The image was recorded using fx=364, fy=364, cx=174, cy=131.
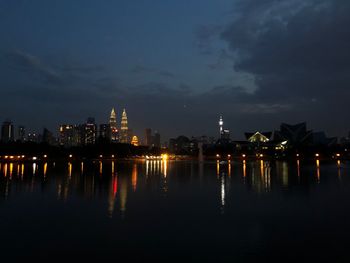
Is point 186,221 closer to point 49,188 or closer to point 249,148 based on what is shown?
point 49,188

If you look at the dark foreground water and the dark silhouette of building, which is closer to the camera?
the dark foreground water

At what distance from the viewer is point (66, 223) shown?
14633 millimetres

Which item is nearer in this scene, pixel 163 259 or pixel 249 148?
pixel 163 259

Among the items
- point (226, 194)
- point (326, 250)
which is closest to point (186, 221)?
point (326, 250)

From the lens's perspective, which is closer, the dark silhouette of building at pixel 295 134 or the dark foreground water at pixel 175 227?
the dark foreground water at pixel 175 227

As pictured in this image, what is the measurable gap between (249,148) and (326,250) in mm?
155137

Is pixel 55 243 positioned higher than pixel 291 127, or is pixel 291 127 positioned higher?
pixel 291 127

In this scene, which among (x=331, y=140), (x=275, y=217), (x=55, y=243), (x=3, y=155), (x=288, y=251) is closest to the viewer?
(x=288, y=251)

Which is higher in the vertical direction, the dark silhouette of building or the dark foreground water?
the dark silhouette of building

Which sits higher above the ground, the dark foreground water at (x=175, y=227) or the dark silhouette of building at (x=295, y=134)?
the dark silhouette of building at (x=295, y=134)

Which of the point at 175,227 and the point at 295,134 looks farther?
the point at 295,134

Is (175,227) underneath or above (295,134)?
underneath

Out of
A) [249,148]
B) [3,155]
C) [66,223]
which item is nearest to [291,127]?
[249,148]

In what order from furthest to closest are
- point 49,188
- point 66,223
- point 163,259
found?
point 49,188 < point 66,223 < point 163,259
